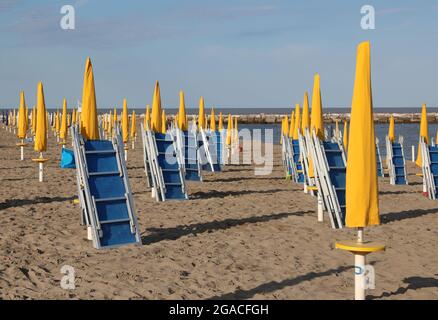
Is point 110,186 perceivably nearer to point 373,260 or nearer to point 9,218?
point 9,218

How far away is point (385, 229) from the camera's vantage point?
917cm

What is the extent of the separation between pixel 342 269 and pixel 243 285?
1409 mm

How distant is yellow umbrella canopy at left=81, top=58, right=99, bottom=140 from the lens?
25.9 ft

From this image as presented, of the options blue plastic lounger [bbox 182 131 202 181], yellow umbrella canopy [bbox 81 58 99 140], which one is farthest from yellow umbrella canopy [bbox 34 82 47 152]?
yellow umbrella canopy [bbox 81 58 99 140]

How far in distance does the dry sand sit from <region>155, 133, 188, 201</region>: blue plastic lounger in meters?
0.44

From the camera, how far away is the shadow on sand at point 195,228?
801 cm

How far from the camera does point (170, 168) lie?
38.6ft

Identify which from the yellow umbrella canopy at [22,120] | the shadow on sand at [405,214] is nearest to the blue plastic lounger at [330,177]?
the shadow on sand at [405,214]

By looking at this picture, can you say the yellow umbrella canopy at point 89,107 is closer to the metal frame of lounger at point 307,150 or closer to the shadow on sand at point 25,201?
the shadow on sand at point 25,201

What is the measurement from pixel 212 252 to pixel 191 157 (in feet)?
23.5

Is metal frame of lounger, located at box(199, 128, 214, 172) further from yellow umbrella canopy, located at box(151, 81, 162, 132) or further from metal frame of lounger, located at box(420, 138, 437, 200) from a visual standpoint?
metal frame of lounger, located at box(420, 138, 437, 200)

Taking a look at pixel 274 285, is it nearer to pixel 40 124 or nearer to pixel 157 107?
pixel 157 107

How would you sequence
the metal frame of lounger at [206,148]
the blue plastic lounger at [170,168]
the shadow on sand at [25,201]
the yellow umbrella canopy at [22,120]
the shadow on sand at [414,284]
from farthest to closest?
1. the metal frame of lounger at [206,148]
2. the yellow umbrella canopy at [22,120]
3. the blue plastic lounger at [170,168]
4. the shadow on sand at [25,201]
5. the shadow on sand at [414,284]
